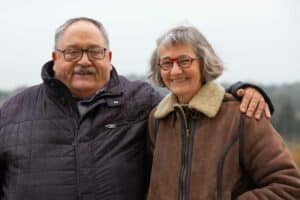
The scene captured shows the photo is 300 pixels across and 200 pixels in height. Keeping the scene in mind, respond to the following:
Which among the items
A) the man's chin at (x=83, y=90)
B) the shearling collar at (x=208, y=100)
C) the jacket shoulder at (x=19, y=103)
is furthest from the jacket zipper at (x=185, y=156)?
the jacket shoulder at (x=19, y=103)

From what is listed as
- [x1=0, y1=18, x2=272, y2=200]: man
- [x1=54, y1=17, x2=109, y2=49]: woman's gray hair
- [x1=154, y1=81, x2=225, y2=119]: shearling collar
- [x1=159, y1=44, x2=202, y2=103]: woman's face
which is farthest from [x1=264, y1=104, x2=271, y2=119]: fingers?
[x1=54, y1=17, x2=109, y2=49]: woman's gray hair

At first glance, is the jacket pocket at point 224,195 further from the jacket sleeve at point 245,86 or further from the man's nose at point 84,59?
the man's nose at point 84,59

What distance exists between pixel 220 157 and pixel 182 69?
597 millimetres

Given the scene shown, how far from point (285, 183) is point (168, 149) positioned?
769 mm

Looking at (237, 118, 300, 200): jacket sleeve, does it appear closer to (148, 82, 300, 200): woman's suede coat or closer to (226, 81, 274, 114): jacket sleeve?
(148, 82, 300, 200): woman's suede coat

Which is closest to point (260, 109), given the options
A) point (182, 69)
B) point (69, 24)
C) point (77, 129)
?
point (182, 69)

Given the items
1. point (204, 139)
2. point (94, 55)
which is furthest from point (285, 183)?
point (94, 55)

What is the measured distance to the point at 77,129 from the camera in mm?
3854

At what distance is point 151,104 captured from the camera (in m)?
4.14

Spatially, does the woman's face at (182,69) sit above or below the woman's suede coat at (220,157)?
above

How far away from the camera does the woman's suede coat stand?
3.24m

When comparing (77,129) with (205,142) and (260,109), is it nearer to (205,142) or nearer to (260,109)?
(205,142)

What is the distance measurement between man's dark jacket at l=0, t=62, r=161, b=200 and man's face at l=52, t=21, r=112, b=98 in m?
0.08

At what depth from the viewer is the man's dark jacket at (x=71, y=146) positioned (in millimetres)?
3752
